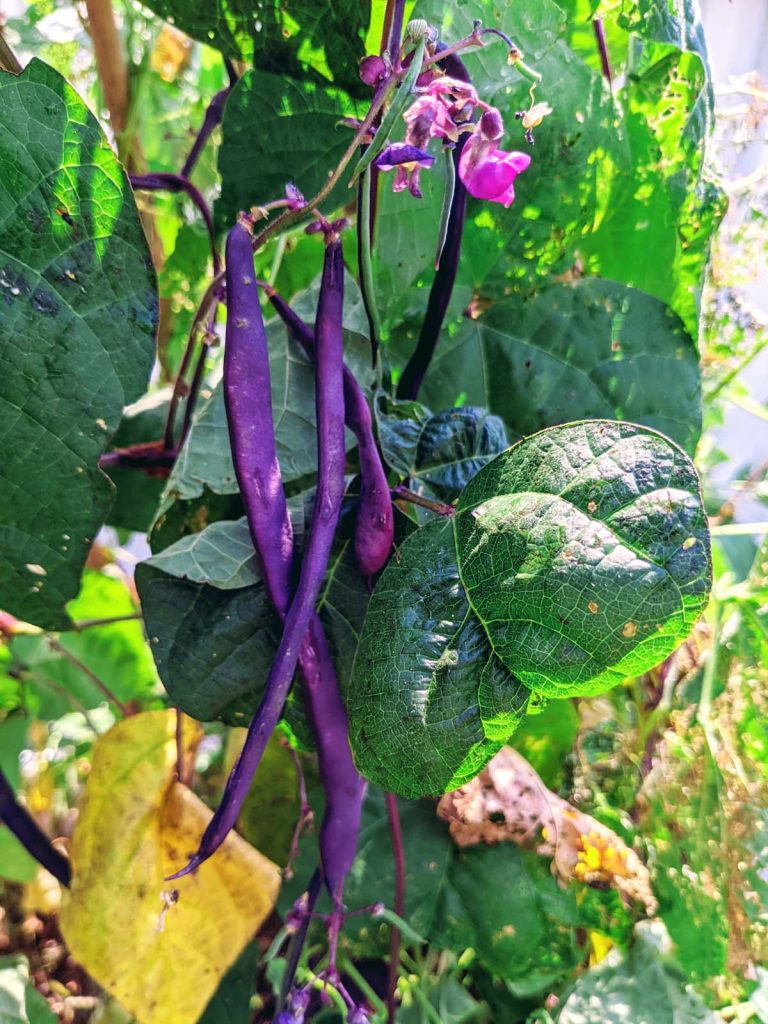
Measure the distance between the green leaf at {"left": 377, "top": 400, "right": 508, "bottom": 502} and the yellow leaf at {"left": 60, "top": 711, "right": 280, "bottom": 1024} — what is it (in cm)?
30

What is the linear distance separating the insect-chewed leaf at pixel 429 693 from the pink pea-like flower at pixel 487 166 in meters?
0.17

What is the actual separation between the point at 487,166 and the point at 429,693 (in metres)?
0.24

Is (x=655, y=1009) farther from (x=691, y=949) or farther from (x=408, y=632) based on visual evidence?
(x=408, y=632)

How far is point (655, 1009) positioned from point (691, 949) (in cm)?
7

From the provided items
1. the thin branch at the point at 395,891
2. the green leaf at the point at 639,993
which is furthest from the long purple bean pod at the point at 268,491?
the green leaf at the point at 639,993

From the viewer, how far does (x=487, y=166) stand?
1.12ft

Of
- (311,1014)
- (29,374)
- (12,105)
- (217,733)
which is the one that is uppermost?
(12,105)

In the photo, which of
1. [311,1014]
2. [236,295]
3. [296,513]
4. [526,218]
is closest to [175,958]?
[311,1014]

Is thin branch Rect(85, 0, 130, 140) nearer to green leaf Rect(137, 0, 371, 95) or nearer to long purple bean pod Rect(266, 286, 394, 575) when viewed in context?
green leaf Rect(137, 0, 371, 95)

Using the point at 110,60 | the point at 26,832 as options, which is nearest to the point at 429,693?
the point at 26,832

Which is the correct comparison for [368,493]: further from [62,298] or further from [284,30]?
[284,30]

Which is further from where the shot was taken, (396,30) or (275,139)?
(275,139)

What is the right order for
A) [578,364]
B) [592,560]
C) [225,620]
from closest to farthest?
[592,560] < [225,620] < [578,364]

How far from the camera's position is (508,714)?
0.33 meters
